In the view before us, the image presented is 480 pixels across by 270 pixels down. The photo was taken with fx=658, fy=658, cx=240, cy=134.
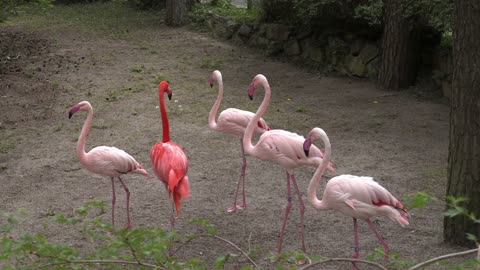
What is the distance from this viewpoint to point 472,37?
15.0 ft

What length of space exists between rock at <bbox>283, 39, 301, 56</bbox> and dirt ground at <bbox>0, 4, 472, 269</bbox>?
187mm

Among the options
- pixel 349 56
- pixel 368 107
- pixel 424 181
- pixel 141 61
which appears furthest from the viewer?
pixel 141 61

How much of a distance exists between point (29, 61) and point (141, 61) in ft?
6.23

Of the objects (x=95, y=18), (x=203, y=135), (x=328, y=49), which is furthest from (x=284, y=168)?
(x=95, y=18)

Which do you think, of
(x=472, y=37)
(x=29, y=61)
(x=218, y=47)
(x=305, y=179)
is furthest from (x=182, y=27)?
(x=472, y=37)

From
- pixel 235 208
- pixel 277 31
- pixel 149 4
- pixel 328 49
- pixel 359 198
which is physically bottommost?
pixel 235 208

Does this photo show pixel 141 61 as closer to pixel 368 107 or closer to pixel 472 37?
pixel 368 107

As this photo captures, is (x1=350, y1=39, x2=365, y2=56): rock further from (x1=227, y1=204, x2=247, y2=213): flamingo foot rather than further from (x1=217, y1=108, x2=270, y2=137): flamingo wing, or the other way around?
(x1=227, y1=204, x2=247, y2=213): flamingo foot

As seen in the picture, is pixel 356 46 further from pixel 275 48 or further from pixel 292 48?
pixel 275 48

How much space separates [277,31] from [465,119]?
258 inches

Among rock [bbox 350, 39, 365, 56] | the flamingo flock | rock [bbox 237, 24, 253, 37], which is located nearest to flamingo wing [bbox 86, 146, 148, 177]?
the flamingo flock

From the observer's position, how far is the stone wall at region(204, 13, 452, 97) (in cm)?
898

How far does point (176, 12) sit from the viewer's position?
1365 cm

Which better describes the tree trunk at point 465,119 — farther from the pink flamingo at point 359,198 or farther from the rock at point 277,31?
the rock at point 277,31
